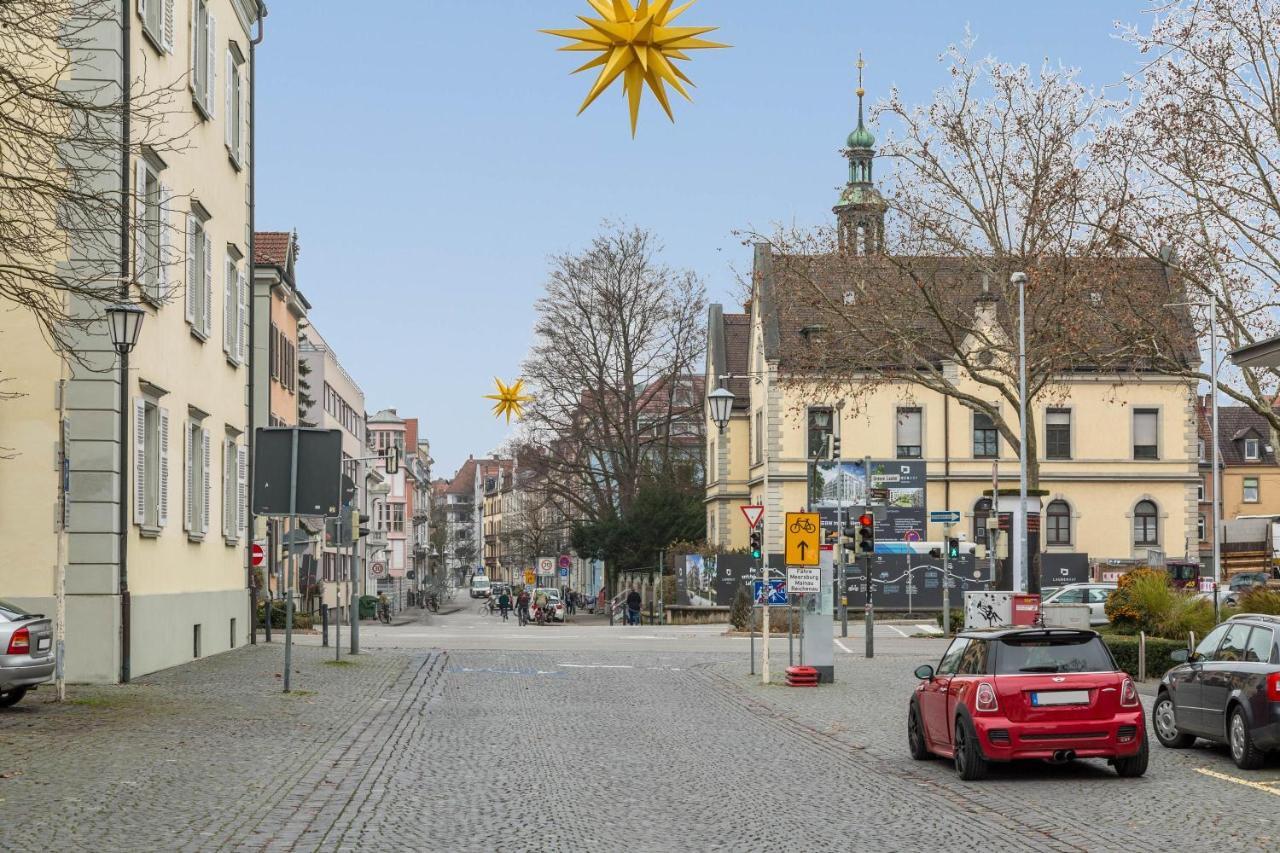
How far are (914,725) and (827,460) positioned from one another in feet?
162

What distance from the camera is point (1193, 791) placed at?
14.4 metres

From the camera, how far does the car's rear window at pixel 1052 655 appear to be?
15.5 metres

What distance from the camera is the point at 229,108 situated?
33344mm

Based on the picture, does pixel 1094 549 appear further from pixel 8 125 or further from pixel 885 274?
pixel 8 125

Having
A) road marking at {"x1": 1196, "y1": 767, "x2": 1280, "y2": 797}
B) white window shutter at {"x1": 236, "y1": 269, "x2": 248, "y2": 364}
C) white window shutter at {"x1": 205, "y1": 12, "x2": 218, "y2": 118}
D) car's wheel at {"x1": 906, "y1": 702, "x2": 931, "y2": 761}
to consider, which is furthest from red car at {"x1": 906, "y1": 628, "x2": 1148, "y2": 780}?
white window shutter at {"x1": 236, "y1": 269, "x2": 248, "y2": 364}

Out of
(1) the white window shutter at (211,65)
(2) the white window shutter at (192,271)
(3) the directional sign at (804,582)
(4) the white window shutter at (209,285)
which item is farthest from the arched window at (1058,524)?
(2) the white window shutter at (192,271)

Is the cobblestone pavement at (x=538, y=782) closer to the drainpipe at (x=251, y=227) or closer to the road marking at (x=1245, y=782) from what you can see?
the road marking at (x=1245, y=782)

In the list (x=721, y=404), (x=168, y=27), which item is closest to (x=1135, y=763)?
(x=168, y=27)

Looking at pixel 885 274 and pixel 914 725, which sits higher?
pixel 885 274

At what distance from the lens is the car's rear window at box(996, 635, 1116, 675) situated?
15508 millimetres

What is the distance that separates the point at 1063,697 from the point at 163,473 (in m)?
16.0

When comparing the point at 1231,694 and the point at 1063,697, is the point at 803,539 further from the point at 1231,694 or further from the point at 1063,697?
the point at 1063,697

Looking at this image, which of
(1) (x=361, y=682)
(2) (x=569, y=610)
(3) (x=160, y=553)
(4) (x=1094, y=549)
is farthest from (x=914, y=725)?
(2) (x=569, y=610)

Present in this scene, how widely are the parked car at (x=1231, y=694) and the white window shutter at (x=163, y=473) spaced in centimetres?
1478
